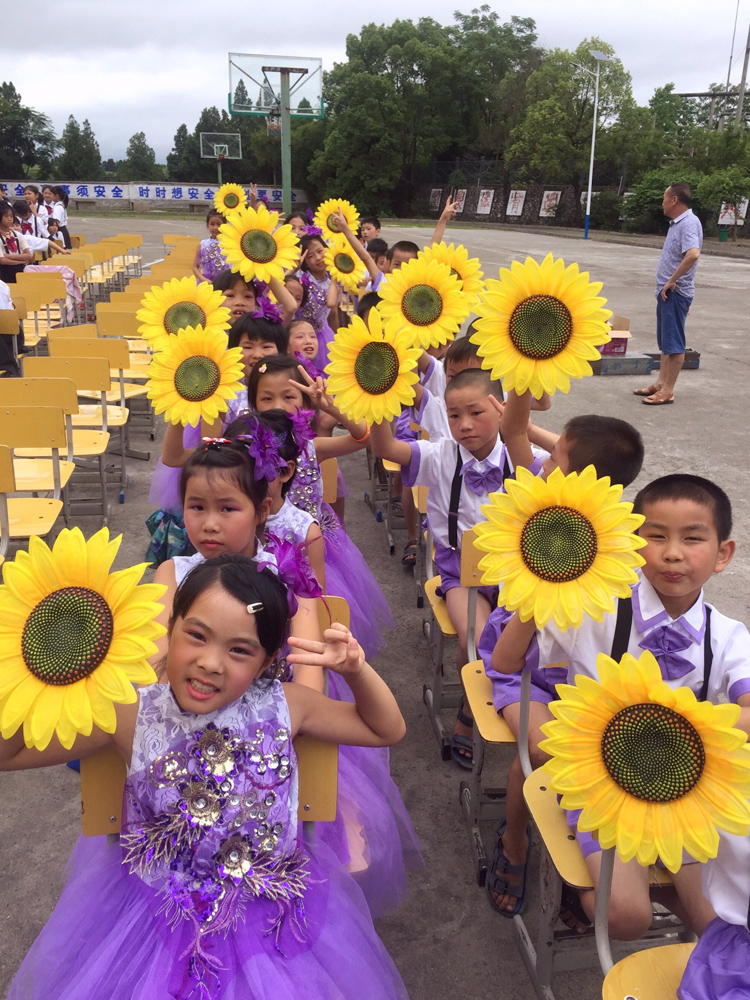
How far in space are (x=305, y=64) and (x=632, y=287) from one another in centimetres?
993

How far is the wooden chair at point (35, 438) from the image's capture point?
4.48 metres

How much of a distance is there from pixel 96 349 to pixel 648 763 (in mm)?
5801

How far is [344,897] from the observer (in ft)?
6.41

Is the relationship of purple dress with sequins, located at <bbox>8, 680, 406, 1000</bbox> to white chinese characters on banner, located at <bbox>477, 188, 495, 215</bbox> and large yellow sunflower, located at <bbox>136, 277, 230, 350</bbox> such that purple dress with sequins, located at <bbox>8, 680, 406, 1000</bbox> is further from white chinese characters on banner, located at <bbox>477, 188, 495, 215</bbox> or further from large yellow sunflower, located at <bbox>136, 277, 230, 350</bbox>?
white chinese characters on banner, located at <bbox>477, 188, 495, 215</bbox>

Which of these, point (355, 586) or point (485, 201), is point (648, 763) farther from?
point (485, 201)

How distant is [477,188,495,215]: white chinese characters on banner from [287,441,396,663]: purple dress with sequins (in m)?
41.5

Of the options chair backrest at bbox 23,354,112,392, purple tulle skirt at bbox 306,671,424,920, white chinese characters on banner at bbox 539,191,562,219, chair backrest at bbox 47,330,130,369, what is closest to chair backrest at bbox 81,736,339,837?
purple tulle skirt at bbox 306,671,424,920

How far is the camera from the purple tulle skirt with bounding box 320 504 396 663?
362 centimetres

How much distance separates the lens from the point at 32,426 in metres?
4.49

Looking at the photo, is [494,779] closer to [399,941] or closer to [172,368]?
[399,941]

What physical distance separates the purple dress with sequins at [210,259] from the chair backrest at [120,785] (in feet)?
20.8

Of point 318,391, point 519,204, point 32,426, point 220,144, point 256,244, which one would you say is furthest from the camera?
point 519,204

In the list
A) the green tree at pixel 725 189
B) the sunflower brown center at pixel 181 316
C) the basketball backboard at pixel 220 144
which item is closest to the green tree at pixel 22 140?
the basketball backboard at pixel 220 144

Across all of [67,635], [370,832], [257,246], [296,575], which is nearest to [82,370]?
[257,246]
